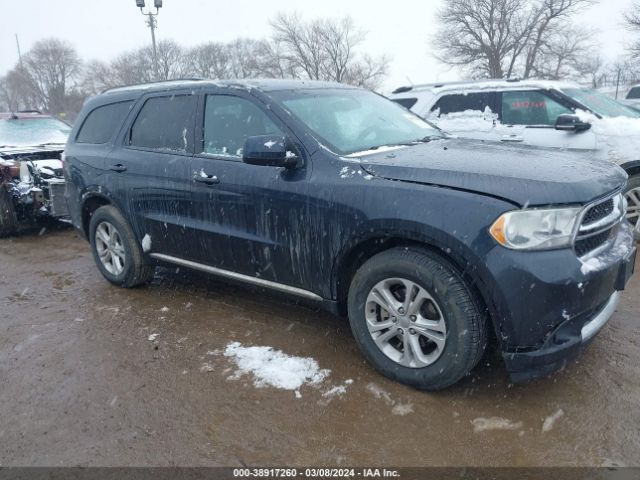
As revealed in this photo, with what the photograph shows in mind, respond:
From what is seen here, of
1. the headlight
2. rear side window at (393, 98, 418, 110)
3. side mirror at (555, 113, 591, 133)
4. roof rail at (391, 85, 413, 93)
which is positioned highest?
roof rail at (391, 85, 413, 93)

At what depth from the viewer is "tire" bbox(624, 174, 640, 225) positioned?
5.36 meters

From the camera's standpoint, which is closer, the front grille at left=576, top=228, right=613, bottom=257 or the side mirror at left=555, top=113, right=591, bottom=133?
the front grille at left=576, top=228, right=613, bottom=257

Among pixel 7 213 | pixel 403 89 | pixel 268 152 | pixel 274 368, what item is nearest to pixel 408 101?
pixel 403 89

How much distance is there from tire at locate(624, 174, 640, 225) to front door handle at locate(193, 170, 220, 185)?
4130mm

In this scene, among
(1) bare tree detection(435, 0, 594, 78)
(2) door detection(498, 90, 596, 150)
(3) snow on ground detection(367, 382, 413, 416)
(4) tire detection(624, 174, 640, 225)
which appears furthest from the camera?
(1) bare tree detection(435, 0, 594, 78)

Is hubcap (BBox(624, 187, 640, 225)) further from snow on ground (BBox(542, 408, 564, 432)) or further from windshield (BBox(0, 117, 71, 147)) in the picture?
windshield (BBox(0, 117, 71, 147))

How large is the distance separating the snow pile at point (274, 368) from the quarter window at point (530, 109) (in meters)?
4.23

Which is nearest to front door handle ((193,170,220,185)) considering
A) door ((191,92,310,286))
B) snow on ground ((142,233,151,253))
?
door ((191,92,310,286))

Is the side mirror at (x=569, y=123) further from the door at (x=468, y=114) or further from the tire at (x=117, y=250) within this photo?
the tire at (x=117, y=250)

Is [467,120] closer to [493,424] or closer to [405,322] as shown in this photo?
[405,322]

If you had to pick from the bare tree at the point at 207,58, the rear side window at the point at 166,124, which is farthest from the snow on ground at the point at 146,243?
the bare tree at the point at 207,58

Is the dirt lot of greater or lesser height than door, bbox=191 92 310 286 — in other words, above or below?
below

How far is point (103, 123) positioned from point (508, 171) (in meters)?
3.62

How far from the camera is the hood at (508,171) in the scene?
2.54 m
